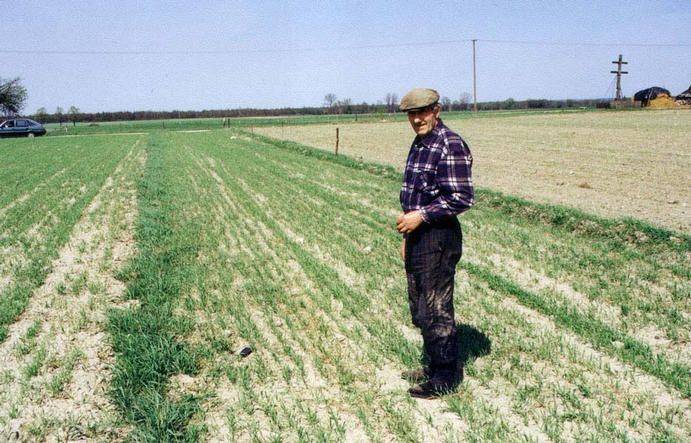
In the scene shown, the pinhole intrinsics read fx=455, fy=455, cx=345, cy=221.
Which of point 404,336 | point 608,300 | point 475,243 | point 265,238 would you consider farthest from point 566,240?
point 265,238

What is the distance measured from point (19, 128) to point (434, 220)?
51.2 metres

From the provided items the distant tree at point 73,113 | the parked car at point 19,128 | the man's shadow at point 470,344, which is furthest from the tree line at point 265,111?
the man's shadow at point 470,344

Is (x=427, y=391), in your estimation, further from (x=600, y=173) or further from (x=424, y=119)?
(x=600, y=173)

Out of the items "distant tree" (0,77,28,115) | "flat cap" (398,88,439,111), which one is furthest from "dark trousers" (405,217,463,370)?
"distant tree" (0,77,28,115)

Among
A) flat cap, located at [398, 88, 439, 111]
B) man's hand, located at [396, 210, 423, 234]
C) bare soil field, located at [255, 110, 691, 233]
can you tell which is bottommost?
bare soil field, located at [255, 110, 691, 233]

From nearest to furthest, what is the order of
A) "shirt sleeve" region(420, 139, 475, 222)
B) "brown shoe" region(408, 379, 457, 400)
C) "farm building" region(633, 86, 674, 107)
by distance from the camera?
1. "shirt sleeve" region(420, 139, 475, 222)
2. "brown shoe" region(408, 379, 457, 400)
3. "farm building" region(633, 86, 674, 107)

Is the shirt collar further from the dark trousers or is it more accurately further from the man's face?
the dark trousers

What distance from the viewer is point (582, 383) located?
3605 mm

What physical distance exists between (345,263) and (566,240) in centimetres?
377

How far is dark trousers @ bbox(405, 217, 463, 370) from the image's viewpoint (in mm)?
3283

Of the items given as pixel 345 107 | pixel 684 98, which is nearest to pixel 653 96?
pixel 684 98

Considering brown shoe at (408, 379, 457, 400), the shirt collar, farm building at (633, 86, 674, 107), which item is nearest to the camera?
the shirt collar

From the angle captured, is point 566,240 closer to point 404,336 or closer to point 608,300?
point 608,300

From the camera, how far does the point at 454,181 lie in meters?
3.11
